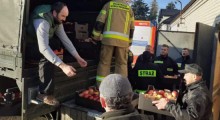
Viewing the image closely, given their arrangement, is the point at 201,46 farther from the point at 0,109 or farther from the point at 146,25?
the point at 146,25

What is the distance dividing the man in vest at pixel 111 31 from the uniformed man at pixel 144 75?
933mm

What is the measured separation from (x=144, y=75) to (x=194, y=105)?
102 inches

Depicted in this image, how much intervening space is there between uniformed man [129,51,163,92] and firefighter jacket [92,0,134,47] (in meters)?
1.01

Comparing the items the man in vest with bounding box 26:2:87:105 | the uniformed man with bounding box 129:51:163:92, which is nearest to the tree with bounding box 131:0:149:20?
the uniformed man with bounding box 129:51:163:92

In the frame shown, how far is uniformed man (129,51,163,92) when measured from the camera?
247 inches

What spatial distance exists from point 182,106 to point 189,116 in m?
0.32

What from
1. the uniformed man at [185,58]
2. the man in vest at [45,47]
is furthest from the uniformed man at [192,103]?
the uniformed man at [185,58]

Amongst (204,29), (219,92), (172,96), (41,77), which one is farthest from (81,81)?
(219,92)

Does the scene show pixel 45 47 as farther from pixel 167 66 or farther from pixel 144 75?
pixel 167 66

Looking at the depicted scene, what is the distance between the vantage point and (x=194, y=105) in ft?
12.2

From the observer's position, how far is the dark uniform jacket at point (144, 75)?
6.27 m

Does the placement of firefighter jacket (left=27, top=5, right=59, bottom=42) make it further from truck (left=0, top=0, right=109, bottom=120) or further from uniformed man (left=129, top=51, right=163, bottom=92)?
uniformed man (left=129, top=51, right=163, bottom=92)

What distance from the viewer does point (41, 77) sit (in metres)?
4.10

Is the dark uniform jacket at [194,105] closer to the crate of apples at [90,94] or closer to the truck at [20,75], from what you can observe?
the crate of apples at [90,94]
